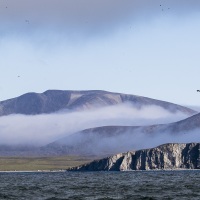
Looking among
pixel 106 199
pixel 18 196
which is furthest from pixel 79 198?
pixel 18 196

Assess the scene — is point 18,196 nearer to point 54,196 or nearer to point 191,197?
point 54,196

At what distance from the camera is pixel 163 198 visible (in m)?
136

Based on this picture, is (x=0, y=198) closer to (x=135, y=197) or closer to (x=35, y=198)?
(x=35, y=198)

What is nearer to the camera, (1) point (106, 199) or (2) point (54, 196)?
(1) point (106, 199)

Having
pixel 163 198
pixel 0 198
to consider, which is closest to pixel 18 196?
pixel 0 198

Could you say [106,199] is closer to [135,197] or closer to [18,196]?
[135,197]

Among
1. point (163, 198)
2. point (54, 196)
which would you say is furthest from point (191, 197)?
point (54, 196)

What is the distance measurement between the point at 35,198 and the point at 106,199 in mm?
15999

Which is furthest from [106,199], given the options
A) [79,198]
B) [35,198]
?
[35,198]

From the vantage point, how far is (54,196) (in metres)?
148

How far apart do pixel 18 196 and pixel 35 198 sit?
318 inches

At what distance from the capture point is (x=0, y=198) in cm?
14112

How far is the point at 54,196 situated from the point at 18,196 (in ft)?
27.1

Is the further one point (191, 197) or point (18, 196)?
point (18, 196)
